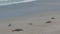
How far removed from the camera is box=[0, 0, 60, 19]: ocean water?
227 centimetres

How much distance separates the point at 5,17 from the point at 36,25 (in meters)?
0.56

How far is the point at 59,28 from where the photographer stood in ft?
5.28

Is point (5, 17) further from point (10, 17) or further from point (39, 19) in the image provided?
point (39, 19)

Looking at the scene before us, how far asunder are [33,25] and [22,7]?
93cm

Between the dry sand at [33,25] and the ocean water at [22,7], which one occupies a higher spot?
the ocean water at [22,7]

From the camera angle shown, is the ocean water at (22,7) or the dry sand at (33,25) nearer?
the dry sand at (33,25)

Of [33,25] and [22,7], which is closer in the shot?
[33,25]

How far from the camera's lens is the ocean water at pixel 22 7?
227cm

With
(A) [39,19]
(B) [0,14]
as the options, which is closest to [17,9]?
(B) [0,14]

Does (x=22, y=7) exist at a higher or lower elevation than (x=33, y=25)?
higher

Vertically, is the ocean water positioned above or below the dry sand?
above

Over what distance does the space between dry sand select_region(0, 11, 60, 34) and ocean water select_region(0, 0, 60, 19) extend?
0.77 feet

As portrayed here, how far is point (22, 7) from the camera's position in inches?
103

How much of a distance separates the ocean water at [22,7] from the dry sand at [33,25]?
23cm
